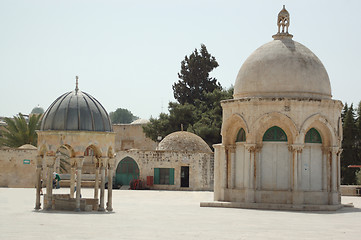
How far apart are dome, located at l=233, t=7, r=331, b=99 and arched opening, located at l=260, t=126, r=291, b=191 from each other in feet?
5.44

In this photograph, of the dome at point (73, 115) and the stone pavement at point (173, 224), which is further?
the dome at point (73, 115)

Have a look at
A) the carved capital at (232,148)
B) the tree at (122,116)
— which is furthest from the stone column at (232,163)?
the tree at (122,116)

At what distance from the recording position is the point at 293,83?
23.5 meters

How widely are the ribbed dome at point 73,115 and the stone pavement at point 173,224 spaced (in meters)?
2.77

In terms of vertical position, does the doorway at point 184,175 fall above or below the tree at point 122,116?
below

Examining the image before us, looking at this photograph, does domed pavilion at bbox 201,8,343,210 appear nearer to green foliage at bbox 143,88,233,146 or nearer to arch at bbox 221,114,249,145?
arch at bbox 221,114,249,145

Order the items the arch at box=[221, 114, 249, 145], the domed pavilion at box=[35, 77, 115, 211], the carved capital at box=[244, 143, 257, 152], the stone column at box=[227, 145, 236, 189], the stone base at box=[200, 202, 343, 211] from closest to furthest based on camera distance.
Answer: the domed pavilion at box=[35, 77, 115, 211] → the stone base at box=[200, 202, 343, 211] → the carved capital at box=[244, 143, 257, 152] → the stone column at box=[227, 145, 236, 189] → the arch at box=[221, 114, 249, 145]

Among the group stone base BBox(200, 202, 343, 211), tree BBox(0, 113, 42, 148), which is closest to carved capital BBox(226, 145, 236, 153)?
stone base BBox(200, 202, 343, 211)

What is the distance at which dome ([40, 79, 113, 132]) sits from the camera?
18359 millimetres

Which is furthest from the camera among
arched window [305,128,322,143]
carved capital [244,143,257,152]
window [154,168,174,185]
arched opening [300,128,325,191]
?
Result: window [154,168,174,185]

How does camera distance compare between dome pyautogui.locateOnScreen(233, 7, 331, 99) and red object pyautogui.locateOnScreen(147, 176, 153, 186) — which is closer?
dome pyautogui.locateOnScreen(233, 7, 331, 99)

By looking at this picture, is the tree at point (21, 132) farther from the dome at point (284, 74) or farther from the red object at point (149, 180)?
the dome at point (284, 74)

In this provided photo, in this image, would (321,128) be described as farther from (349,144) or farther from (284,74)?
(349,144)

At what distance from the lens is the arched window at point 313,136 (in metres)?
23.5
